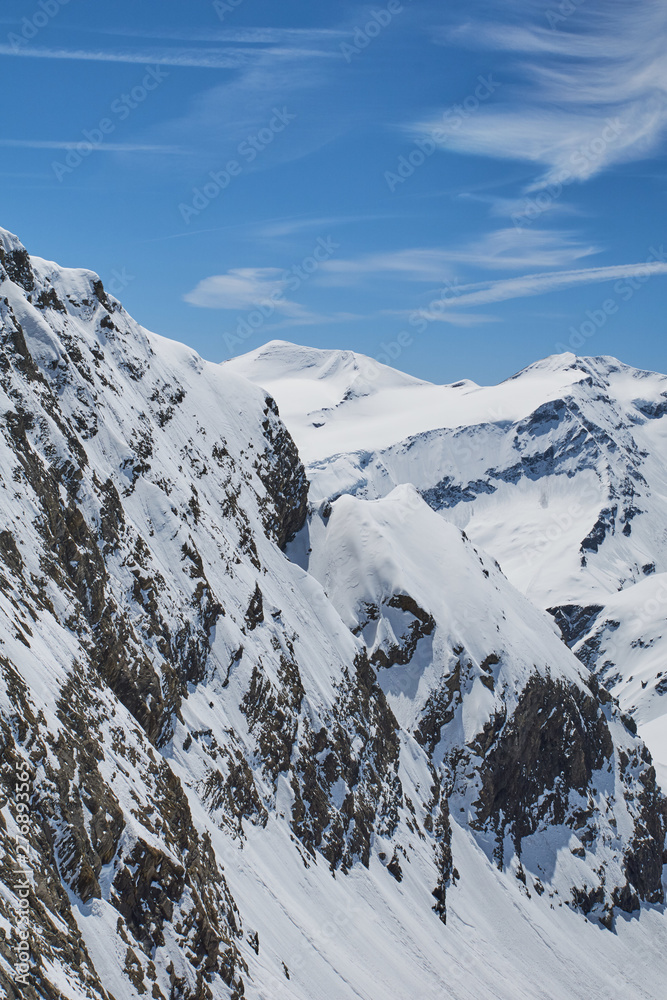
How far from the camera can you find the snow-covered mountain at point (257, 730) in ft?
134

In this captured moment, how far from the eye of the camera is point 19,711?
120ft

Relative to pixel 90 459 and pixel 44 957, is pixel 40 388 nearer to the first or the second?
pixel 90 459

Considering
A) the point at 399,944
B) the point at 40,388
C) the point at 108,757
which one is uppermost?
the point at 40,388

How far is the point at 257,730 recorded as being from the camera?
7400 cm

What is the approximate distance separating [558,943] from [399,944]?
32146mm

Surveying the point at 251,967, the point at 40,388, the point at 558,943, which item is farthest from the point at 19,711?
the point at 558,943

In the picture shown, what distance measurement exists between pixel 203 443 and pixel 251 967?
55058mm

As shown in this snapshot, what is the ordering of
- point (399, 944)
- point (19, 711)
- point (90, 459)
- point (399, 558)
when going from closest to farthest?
point (19, 711) → point (90, 459) → point (399, 944) → point (399, 558)

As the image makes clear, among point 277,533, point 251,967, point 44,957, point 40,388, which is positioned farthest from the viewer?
point 277,533

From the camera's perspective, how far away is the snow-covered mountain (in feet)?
134

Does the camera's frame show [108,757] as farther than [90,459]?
No

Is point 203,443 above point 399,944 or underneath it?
above

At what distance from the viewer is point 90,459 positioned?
6612 cm

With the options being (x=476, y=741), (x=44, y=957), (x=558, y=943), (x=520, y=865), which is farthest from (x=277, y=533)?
(x=44, y=957)
